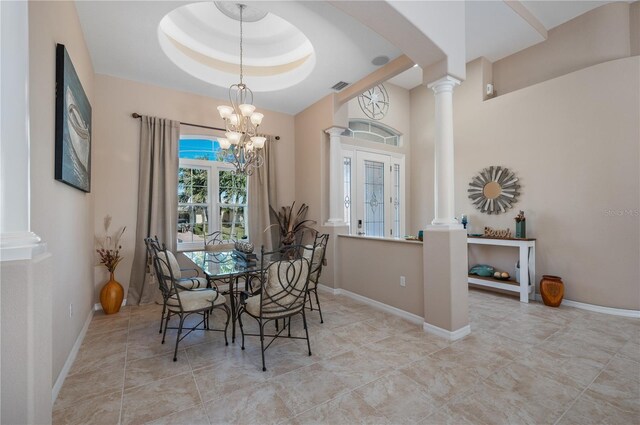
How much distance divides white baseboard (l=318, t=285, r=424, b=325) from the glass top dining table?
175 cm

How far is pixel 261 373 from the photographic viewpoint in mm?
2215

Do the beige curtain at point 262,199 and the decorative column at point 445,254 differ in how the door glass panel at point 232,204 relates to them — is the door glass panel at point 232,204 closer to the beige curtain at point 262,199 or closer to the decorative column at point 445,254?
the beige curtain at point 262,199

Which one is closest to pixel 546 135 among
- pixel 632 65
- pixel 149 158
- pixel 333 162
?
pixel 632 65

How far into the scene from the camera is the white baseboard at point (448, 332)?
279cm

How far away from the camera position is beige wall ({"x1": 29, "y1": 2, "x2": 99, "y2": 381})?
1.73 m

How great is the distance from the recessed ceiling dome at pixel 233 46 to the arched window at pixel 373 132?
1630 mm

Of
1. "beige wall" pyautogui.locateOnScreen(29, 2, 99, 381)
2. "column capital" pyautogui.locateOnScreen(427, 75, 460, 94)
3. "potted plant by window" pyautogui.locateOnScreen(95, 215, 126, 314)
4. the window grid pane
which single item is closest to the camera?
"beige wall" pyautogui.locateOnScreen(29, 2, 99, 381)

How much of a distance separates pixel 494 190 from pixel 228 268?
173 inches

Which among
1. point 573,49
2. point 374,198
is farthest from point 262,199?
point 573,49

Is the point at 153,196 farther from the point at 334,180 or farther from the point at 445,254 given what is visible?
the point at 445,254

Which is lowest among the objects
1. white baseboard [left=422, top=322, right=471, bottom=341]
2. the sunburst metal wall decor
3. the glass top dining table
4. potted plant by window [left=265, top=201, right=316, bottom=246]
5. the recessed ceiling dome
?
white baseboard [left=422, top=322, right=471, bottom=341]

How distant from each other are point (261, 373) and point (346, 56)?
11.6ft

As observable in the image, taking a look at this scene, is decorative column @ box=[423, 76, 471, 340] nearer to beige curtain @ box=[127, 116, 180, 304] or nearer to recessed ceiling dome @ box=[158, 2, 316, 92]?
recessed ceiling dome @ box=[158, 2, 316, 92]

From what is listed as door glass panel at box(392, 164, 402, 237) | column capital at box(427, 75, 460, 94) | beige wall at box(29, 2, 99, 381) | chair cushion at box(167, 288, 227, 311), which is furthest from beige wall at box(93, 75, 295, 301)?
door glass panel at box(392, 164, 402, 237)
